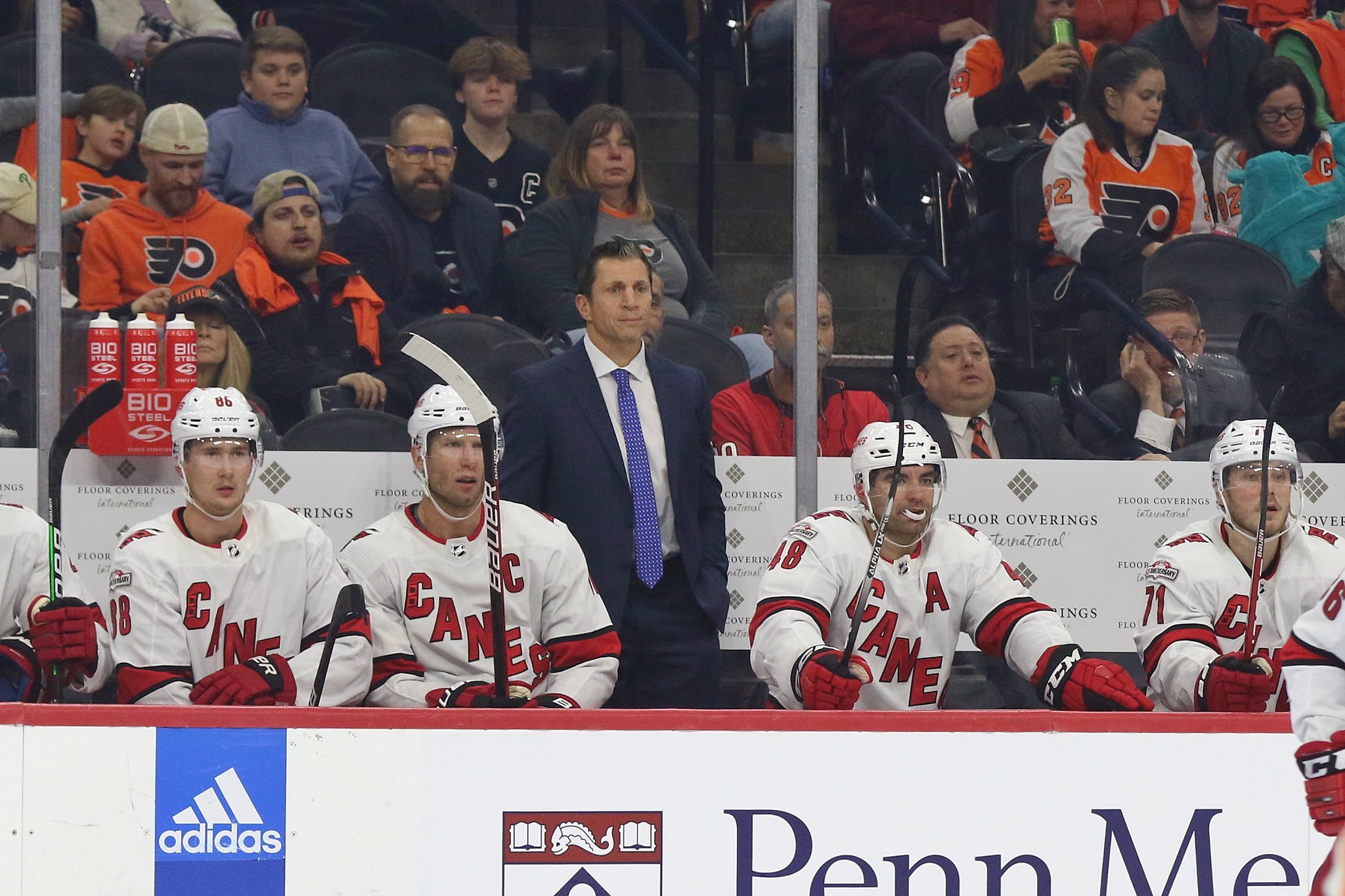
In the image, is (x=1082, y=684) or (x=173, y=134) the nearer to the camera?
(x=1082, y=684)

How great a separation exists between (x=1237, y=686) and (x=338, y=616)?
1.87 m

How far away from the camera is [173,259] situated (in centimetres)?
457

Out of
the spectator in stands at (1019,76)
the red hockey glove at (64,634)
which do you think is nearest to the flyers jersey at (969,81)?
the spectator in stands at (1019,76)

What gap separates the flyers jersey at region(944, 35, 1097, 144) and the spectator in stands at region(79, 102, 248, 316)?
195cm

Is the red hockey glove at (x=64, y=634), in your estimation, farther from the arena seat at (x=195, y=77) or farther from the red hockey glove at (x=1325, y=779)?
the red hockey glove at (x=1325, y=779)

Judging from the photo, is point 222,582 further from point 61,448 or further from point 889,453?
point 889,453

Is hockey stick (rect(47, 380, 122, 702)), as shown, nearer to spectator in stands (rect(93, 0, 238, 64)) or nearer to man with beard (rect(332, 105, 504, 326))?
man with beard (rect(332, 105, 504, 326))

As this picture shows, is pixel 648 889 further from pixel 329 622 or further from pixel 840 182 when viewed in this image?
pixel 840 182

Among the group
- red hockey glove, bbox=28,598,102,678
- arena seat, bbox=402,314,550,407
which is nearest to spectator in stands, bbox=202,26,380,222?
arena seat, bbox=402,314,550,407

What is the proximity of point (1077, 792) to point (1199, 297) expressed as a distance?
2.17 meters

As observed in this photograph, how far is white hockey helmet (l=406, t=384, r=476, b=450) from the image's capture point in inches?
163

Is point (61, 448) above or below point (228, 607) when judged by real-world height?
above

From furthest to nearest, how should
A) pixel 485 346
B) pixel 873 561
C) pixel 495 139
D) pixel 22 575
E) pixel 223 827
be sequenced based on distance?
pixel 495 139 → pixel 485 346 → pixel 22 575 → pixel 873 561 → pixel 223 827

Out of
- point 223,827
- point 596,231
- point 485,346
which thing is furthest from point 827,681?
point 596,231
